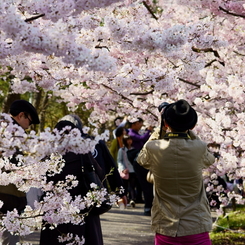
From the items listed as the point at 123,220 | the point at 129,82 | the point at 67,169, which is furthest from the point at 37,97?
the point at 67,169

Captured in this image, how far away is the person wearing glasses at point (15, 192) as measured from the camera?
503cm

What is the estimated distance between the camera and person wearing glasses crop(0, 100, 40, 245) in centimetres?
503

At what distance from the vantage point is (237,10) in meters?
8.08

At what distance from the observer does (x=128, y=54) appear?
324 inches

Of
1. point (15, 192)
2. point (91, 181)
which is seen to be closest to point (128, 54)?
point (91, 181)

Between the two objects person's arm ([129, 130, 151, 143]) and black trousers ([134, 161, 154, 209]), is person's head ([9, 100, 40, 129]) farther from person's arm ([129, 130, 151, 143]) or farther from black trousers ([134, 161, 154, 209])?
person's arm ([129, 130, 151, 143])

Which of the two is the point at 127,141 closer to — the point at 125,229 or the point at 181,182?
the point at 125,229

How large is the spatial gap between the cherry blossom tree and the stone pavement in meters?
1.61

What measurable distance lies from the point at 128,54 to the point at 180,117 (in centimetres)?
370

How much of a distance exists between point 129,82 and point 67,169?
1.67m

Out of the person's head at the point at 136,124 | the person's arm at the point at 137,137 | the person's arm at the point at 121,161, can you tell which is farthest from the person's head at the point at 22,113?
the person's arm at the point at 121,161

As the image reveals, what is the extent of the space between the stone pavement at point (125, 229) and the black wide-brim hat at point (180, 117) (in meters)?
4.74

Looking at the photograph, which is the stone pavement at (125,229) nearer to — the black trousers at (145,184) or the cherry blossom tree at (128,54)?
the black trousers at (145,184)

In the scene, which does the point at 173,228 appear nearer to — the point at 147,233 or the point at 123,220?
the point at 147,233
